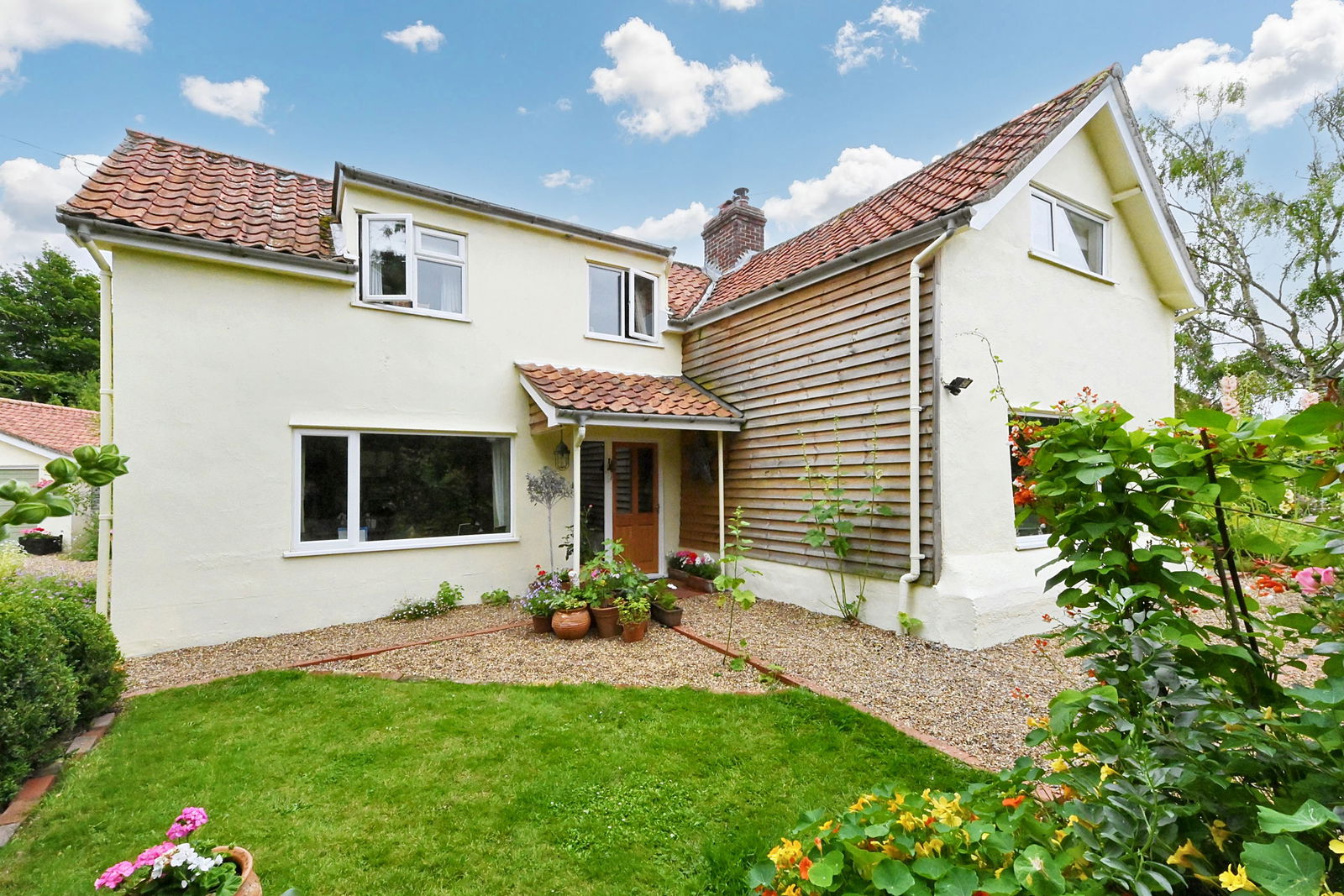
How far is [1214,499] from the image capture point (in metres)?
1.74

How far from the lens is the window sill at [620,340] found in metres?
9.38

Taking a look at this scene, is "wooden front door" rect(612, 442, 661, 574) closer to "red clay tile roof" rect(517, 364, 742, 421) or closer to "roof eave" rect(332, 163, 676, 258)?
"red clay tile roof" rect(517, 364, 742, 421)

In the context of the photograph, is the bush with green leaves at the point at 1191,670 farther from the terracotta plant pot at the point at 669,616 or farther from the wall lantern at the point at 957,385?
the terracotta plant pot at the point at 669,616

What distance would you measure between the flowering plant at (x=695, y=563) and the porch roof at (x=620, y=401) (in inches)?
92.2

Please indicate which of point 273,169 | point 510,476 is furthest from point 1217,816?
point 273,169

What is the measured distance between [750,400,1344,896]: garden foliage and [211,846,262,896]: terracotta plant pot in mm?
2016

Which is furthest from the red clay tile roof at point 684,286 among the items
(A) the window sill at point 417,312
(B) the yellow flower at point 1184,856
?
(B) the yellow flower at point 1184,856

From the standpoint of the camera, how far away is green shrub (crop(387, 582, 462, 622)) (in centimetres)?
741

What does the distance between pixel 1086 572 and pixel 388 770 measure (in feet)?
14.2

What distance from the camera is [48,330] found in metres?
29.2

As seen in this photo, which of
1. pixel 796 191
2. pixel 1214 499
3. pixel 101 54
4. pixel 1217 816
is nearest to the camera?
pixel 1217 816

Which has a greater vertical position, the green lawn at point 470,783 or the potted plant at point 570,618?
the potted plant at point 570,618

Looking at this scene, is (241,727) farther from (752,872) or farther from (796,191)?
(796,191)

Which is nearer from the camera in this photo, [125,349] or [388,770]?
[388,770]
